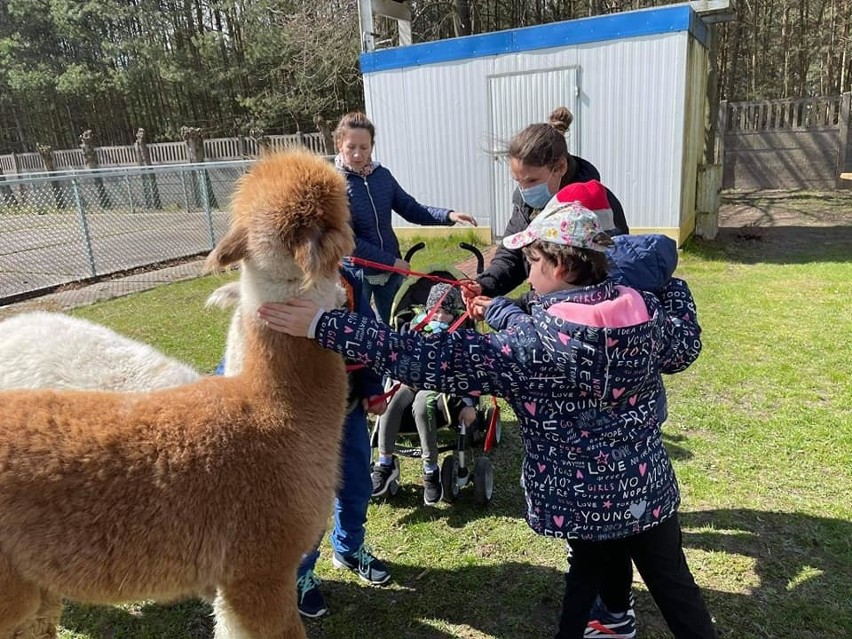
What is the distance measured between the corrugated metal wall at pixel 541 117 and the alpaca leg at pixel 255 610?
854cm

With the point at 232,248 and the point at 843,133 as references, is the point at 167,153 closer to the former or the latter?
the point at 843,133

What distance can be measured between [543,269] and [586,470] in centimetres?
64

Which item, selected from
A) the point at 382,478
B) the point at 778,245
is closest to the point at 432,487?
the point at 382,478

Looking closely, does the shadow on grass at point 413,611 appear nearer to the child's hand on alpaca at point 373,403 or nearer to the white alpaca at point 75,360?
the child's hand on alpaca at point 373,403

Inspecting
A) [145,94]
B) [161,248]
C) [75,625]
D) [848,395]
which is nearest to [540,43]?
[848,395]

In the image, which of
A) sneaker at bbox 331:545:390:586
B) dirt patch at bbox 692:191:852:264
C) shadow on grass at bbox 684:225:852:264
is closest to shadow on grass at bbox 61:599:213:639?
sneaker at bbox 331:545:390:586

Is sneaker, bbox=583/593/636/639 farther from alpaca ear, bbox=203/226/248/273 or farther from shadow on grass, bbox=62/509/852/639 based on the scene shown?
alpaca ear, bbox=203/226/248/273

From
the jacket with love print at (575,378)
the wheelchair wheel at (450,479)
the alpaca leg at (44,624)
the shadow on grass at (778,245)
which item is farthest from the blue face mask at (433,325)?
the shadow on grass at (778,245)

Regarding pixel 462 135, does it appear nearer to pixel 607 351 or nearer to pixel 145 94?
pixel 607 351

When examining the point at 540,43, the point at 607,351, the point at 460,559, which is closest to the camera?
the point at 607,351

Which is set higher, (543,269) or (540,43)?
(540,43)

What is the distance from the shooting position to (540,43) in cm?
945

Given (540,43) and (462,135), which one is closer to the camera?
(540,43)

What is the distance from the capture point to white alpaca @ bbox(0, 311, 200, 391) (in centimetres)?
243
